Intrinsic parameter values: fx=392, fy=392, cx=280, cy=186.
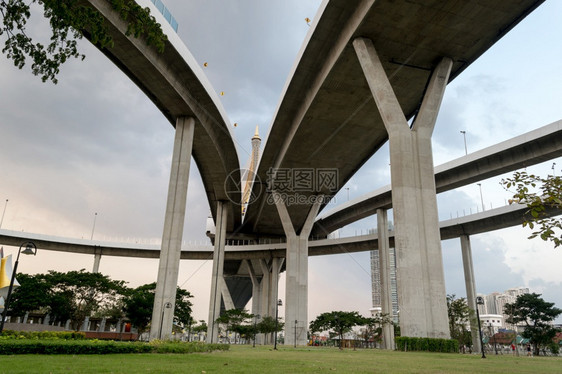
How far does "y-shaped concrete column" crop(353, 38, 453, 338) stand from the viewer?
1905 centimetres

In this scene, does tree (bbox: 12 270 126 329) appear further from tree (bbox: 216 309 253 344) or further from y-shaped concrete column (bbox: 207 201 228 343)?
tree (bbox: 216 309 253 344)

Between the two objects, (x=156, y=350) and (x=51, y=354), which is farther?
(x=156, y=350)

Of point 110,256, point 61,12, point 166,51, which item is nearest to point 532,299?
point 166,51

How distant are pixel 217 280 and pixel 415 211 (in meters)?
31.8

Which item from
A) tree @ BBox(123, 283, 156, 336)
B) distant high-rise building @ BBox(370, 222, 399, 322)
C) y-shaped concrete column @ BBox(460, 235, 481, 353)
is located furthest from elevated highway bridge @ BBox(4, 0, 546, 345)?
distant high-rise building @ BBox(370, 222, 399, 322)

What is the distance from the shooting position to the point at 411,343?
18391 mm

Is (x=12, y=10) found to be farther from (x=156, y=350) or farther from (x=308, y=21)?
(x=308, y=21)

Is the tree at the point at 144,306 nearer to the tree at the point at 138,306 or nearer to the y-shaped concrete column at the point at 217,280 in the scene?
the tree at the point at 138,306

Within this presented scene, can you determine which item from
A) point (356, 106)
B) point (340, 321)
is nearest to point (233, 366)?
point (356, 106)

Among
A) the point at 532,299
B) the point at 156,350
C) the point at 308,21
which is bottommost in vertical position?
the point at 156,350

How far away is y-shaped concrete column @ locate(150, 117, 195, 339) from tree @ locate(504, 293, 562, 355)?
135 feet

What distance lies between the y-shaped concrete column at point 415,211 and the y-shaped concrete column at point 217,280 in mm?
31004

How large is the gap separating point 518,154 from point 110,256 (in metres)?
58.5
